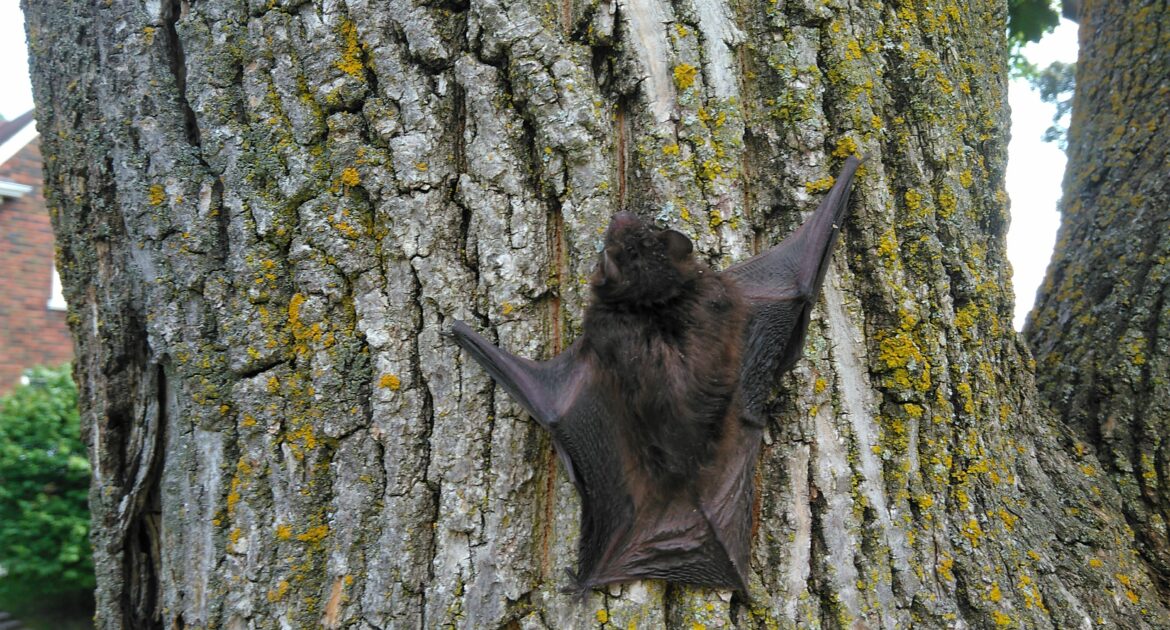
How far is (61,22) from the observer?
236cm

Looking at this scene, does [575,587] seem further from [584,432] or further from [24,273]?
[24,273]

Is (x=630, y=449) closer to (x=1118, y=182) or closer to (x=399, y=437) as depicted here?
(x=399, y=437)

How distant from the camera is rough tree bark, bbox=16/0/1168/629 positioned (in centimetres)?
197

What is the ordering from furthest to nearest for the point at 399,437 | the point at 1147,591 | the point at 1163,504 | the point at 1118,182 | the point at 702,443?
the point at 1118,182 → the point at 1163,504 → the point at 1147,591 → the point at 399,437 → the point at 702,443

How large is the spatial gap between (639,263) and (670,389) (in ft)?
1.13

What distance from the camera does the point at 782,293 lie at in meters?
1.96

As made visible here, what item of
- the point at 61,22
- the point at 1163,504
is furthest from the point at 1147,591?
the point at 61,22

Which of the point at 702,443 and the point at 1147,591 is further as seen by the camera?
the point at 1147,591

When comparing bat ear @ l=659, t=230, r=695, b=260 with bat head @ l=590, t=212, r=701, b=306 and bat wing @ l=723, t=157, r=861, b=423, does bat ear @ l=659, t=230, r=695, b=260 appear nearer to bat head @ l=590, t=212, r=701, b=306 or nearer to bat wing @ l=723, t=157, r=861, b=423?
bat head @ l=590, t=212, r=701, b=306

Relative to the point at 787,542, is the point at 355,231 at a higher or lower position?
higher

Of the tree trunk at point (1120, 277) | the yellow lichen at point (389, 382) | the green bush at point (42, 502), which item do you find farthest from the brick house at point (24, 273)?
the tree trunk at point (1120, 277)

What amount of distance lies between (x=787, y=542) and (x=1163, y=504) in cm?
152

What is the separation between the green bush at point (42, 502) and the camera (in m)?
8.14

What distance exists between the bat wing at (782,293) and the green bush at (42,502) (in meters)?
8.97
